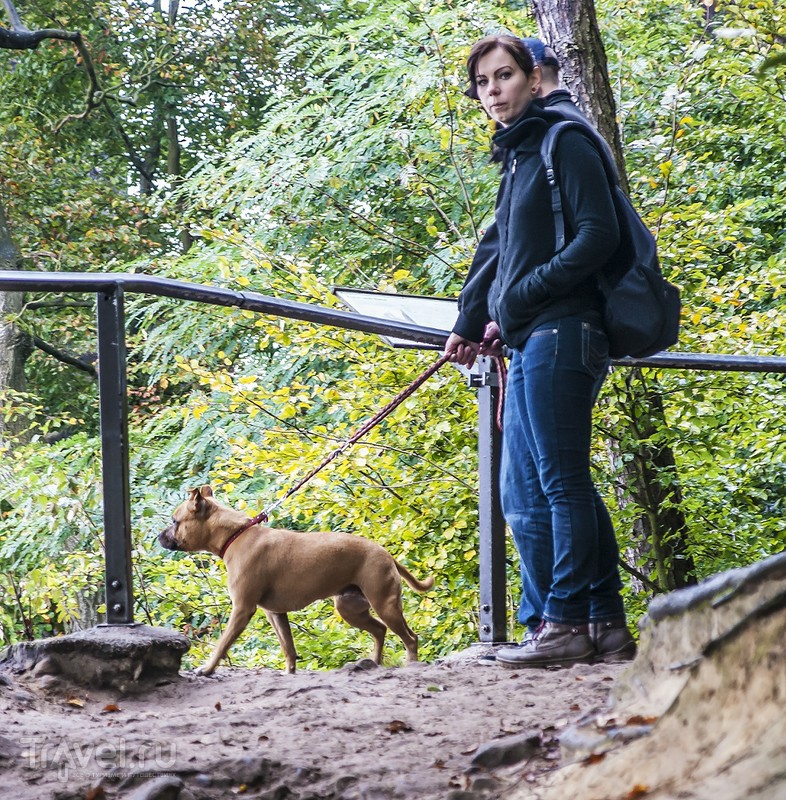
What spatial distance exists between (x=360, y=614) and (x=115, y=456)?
1.49 meters

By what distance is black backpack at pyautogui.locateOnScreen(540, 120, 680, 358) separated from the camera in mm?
3078

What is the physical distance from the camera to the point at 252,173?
1180 cm

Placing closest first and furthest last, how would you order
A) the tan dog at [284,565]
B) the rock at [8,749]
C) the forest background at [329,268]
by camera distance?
the rock at [8,749] < the tan dog at [284,565] < the forest background at [329,268]

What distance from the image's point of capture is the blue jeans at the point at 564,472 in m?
3.08

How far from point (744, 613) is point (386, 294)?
8.59 ft

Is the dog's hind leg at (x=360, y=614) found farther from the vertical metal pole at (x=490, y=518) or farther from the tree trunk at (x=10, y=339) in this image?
the tree trunk at (x=10, y=339)

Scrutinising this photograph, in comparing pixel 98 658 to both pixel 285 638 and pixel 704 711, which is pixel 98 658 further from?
pixel 704 711

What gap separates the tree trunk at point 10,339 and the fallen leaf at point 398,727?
1235 centimetres

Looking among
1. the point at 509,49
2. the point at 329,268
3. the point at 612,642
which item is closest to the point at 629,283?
the point at 509,49

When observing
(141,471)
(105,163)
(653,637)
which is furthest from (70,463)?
(653,637)

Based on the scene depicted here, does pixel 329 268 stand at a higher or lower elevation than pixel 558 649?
higher

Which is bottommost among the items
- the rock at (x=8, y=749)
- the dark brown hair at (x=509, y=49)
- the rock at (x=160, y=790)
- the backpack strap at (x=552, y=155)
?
the rock at (x=8, y=749)

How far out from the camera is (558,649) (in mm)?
A: 3141

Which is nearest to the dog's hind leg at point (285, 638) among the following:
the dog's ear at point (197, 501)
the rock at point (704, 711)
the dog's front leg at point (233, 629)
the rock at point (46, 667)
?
the dog's front leg at point (233, 629)
